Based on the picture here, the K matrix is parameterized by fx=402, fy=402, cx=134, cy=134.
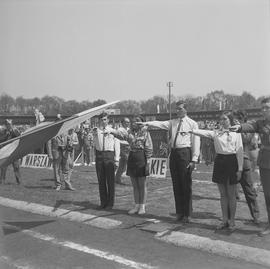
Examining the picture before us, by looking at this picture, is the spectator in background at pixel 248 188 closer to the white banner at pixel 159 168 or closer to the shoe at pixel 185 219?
the shoe at pixel 185 219

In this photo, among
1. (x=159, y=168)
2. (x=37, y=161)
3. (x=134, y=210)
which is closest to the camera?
(x=134, y=210)

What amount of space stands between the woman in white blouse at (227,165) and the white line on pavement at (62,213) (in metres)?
1.95

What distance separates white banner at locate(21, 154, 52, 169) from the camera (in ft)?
57.2

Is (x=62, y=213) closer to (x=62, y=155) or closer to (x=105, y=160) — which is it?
(x=105, y=160)

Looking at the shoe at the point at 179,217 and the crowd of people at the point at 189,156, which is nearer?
the crowd of people at the point at 189,156

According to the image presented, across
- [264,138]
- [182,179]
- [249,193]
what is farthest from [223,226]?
[264,138]

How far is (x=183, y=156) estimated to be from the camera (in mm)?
7074

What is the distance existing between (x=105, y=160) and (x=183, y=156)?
1.99 metres

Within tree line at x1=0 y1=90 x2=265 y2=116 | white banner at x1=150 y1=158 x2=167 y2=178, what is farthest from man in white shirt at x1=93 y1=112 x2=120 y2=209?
tree line at x1=0 y1=90 x2=265 y2=116

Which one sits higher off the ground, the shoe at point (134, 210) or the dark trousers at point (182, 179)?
the dark trousers at point (182, 179)

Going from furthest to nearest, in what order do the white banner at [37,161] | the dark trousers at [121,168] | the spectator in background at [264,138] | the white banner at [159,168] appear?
1. the white banner at [37,161]
2. the white banner at [159,168]
3. the dark trousers at [121,168]
4. the spectator in background at [264,138]

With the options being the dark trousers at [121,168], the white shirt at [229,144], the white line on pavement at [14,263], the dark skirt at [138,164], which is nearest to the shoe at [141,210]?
the dark skirt at [138,164]

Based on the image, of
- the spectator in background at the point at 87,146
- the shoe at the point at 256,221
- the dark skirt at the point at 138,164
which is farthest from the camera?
the spectator in background at the point at 87,146

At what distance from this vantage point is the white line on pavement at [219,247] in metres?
5.21
